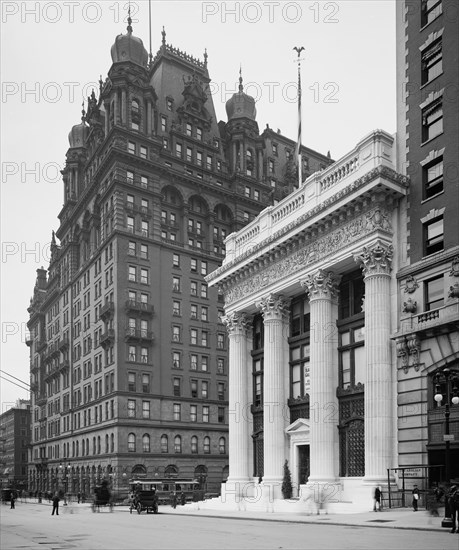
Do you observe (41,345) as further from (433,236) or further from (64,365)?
(433,236)

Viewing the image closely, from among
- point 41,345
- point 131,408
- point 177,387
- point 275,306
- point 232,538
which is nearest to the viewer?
point 232,538

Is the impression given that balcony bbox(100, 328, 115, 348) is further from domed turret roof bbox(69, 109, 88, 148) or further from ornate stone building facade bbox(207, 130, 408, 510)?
domed turret roof bbox(69, 109, 88, 148)

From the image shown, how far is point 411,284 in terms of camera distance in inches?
1533

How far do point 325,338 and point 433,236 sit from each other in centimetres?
996

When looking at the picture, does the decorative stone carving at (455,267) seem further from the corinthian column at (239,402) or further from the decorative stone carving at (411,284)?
the corinthian column at (239,402)

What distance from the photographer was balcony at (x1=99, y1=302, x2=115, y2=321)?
8862cm

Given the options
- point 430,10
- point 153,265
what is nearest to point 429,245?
point 430,10

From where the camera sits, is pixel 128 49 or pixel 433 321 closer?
pixel 433 321

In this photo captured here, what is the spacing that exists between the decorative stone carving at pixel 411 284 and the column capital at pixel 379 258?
4.87 ft

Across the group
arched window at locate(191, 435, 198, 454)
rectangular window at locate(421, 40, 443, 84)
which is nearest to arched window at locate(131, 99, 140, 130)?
arched window at locate(191, 435, 198, 454)

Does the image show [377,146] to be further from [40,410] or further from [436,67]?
[40,410]

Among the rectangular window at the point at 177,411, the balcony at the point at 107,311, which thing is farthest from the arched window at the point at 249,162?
the rectangular window at the point at 177,411

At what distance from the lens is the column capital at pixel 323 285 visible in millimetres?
A: 44875

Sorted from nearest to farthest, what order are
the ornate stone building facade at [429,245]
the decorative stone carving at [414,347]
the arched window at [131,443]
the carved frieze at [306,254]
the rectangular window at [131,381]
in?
Answer: 1. the ornate stone building facade at [429,245]
2. the decorative stone carving at [414,347]
3. the carved frieze at [306,254]
4. the arched window at [131,443]
5. the rectangular window at [131,381]
